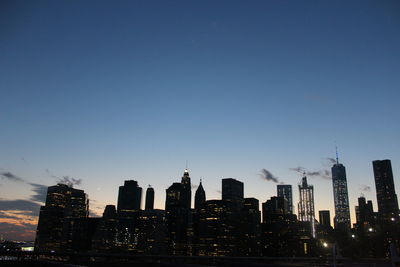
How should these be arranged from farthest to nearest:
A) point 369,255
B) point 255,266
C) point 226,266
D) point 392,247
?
point 369,255 < point 226,266 < point 255,266 < point 392,247

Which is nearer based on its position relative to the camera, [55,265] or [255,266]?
[55,265]

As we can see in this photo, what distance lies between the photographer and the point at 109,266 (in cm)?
5734

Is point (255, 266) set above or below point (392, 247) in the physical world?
below

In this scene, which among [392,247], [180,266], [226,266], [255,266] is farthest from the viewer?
[226,266]

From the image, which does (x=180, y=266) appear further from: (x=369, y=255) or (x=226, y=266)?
(x=369, y=255)

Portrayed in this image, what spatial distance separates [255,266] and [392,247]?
33.8 meters

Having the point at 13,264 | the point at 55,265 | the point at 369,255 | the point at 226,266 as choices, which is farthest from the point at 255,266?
the point at 369,255

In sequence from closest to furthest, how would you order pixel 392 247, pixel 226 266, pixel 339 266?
pixel 392 247 → pixel 226 266 → pixel 339 266

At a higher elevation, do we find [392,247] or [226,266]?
[392,247]

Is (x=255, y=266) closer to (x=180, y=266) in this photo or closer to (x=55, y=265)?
(x=180, y=266)

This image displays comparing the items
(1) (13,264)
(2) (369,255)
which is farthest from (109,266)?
(2) (369,255)

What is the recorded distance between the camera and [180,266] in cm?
5403

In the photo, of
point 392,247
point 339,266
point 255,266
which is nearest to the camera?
point 392,247

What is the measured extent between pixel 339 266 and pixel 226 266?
25219 mm
